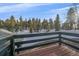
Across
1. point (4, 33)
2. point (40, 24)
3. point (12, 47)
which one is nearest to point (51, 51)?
point (40, 24)

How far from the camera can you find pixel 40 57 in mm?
1896

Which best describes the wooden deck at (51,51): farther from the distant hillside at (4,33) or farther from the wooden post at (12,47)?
the distant hillside at (4,33)

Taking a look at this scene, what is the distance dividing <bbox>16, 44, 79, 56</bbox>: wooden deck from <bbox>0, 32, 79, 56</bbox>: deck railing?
40 mm

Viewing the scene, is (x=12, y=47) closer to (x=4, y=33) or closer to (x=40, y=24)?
(x=4, y=33)

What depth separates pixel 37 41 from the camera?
195cm

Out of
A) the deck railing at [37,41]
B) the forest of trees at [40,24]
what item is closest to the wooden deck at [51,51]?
the deck railing at [37,41]

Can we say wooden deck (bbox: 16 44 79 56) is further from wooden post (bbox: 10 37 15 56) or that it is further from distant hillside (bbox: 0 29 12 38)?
distant hillside (bbox: 0 29 12 38)

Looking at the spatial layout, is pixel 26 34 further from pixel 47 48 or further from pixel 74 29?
pixel 74 29

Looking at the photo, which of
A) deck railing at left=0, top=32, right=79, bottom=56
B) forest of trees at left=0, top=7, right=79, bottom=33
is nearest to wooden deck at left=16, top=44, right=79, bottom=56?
deck railing at left=0, top=32, right=79, bottom=56

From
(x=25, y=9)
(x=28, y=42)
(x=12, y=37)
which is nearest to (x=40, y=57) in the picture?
(x=28, y=42)

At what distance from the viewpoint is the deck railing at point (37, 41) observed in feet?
6.18

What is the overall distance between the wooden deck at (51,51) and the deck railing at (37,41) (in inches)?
1.6

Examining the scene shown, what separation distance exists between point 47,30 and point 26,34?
0.23m

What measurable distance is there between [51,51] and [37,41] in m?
0.19
